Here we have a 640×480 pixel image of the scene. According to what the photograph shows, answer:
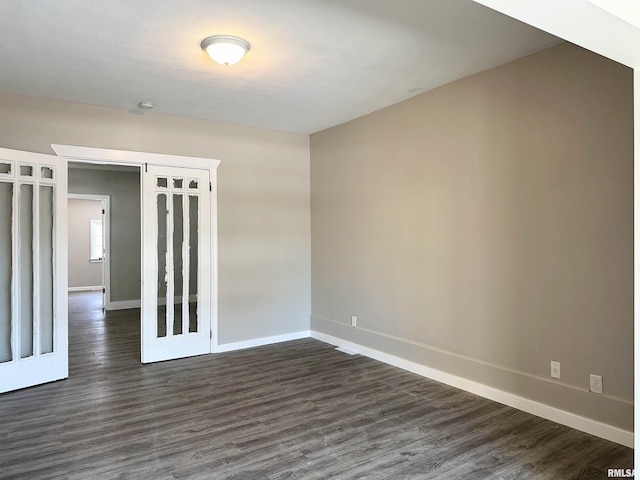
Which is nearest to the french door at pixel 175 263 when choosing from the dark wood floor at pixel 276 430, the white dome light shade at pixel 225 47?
the dark wood floor at pixel 276 430

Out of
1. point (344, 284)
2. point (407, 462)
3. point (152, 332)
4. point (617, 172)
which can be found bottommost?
point (407, 462)

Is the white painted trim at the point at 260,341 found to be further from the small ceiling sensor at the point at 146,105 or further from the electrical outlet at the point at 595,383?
the electrical outlet at the point at 595,383

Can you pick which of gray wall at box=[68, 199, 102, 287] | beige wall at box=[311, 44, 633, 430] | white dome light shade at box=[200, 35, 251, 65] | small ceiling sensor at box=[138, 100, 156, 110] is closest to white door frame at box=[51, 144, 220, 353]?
small ceiling sensor at box=[138, 100, 156, 110]

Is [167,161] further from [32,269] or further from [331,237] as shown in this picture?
[331,237]

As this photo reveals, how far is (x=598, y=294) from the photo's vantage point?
2945 mm

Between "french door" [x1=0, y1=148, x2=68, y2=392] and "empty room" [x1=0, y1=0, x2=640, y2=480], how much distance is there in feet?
0.07

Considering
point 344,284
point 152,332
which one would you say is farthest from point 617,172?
point 152,332

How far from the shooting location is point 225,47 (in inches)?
117

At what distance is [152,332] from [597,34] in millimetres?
4615

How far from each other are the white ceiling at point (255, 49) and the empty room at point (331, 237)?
24mm

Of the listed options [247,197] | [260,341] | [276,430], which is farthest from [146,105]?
[276,430]

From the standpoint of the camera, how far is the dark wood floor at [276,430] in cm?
257

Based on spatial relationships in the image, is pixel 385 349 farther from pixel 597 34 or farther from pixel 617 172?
pixel 597 34

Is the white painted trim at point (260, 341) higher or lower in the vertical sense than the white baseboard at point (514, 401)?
higher
